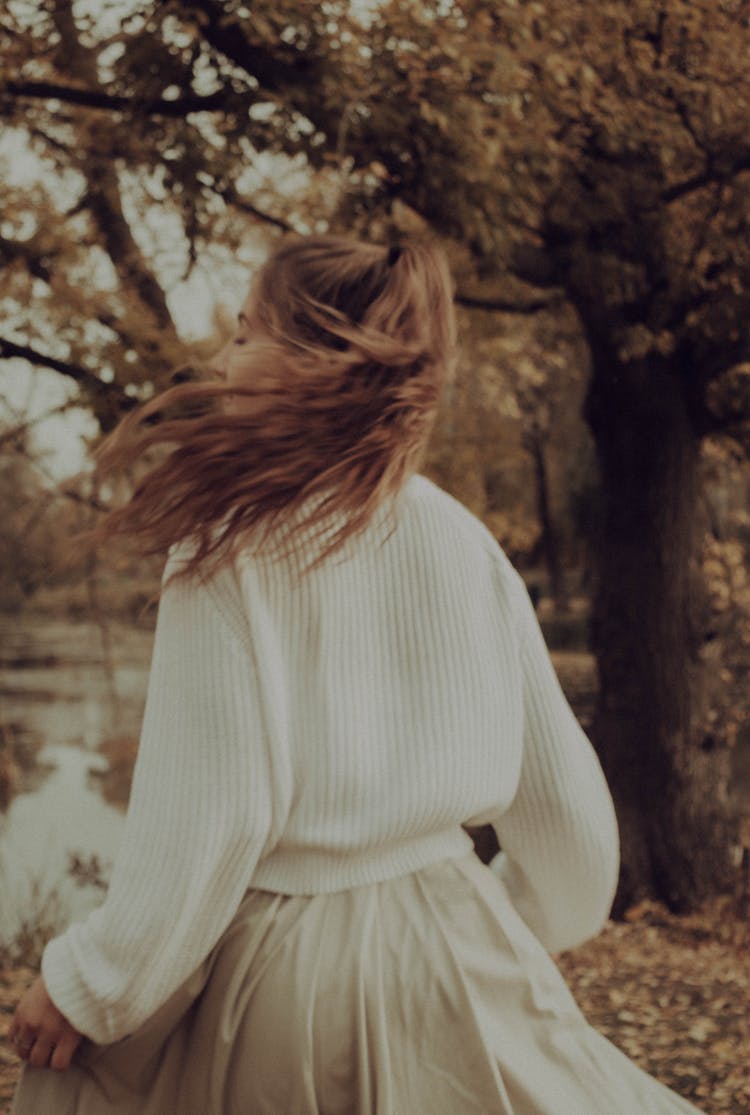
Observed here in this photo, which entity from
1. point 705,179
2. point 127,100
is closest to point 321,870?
point 127,100

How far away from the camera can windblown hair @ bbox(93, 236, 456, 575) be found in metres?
1.53

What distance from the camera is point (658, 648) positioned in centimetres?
748

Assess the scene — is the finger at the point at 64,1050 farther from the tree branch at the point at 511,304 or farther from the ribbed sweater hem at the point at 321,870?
the tree branch at the point at 511,304

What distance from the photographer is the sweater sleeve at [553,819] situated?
1.73 meters

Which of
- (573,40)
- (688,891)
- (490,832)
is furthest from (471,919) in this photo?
(688,891)

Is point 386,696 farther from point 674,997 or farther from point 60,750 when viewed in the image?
point 60,750

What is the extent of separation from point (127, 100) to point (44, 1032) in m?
5.15

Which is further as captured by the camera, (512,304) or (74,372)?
(512,304)

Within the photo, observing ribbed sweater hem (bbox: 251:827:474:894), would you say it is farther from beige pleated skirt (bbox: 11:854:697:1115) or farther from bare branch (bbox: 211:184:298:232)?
bare branch (bbox: 211:184:298:232)

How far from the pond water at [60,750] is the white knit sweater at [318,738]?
4865mm

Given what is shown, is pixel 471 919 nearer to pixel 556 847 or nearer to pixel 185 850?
pixel 556 847

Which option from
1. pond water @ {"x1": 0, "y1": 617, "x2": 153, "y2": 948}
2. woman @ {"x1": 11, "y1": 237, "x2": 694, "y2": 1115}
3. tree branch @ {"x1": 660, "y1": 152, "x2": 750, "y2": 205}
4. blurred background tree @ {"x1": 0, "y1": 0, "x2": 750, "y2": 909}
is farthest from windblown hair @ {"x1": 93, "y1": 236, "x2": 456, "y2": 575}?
tree branch @ {"x1": 660, "y1": 152, "x2": 750, "y2": 205}

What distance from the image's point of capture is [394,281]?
1644 mm

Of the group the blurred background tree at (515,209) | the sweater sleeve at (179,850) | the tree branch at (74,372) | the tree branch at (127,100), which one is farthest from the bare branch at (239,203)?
the sweater sleeve at (179,850)
